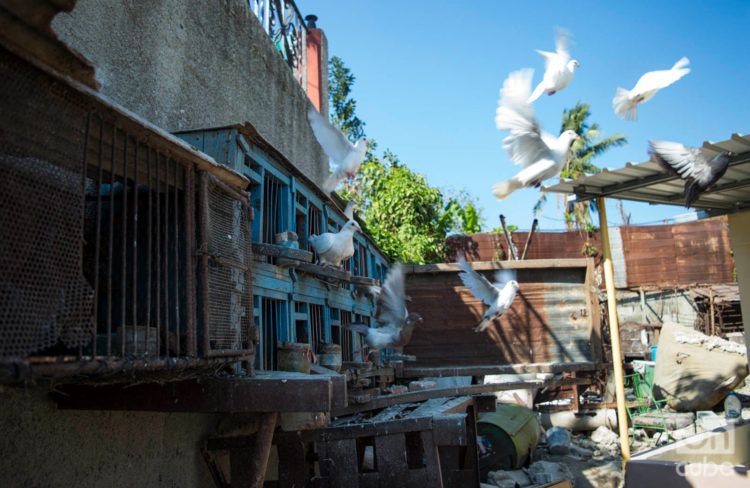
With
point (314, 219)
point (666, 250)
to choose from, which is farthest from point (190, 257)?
point (666, 250)

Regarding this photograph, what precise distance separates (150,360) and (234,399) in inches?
34.8

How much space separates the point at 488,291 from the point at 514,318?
999 millimetres

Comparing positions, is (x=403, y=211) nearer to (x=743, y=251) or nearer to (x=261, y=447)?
(x=743, y=251)

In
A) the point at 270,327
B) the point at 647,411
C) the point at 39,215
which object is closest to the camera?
the point at 39,215

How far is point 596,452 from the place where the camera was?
10.6 m

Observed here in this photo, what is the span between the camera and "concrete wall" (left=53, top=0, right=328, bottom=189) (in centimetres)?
458

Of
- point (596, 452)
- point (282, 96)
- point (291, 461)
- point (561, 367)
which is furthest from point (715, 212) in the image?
point (291, 461)

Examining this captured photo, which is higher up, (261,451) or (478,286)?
(478,286)

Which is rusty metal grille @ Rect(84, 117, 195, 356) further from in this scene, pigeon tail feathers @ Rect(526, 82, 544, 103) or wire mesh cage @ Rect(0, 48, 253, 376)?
pigeon tail feathers @ Rect(526, 82, 544, 103)

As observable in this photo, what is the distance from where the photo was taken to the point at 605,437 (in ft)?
36.7

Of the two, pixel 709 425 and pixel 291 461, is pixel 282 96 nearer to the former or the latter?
pixel 291 461

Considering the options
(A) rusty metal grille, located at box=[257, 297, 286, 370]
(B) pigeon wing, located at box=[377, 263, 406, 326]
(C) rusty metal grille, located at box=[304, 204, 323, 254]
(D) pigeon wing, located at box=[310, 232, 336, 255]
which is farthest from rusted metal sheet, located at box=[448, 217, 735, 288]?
(A) rusty metal grille, located at box=[257, 297, 286, 370]

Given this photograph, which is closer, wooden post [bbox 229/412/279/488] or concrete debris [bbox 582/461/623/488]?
wooden post [bbox 229/412/279/488]

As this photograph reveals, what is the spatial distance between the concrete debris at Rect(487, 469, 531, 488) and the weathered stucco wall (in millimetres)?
5200
